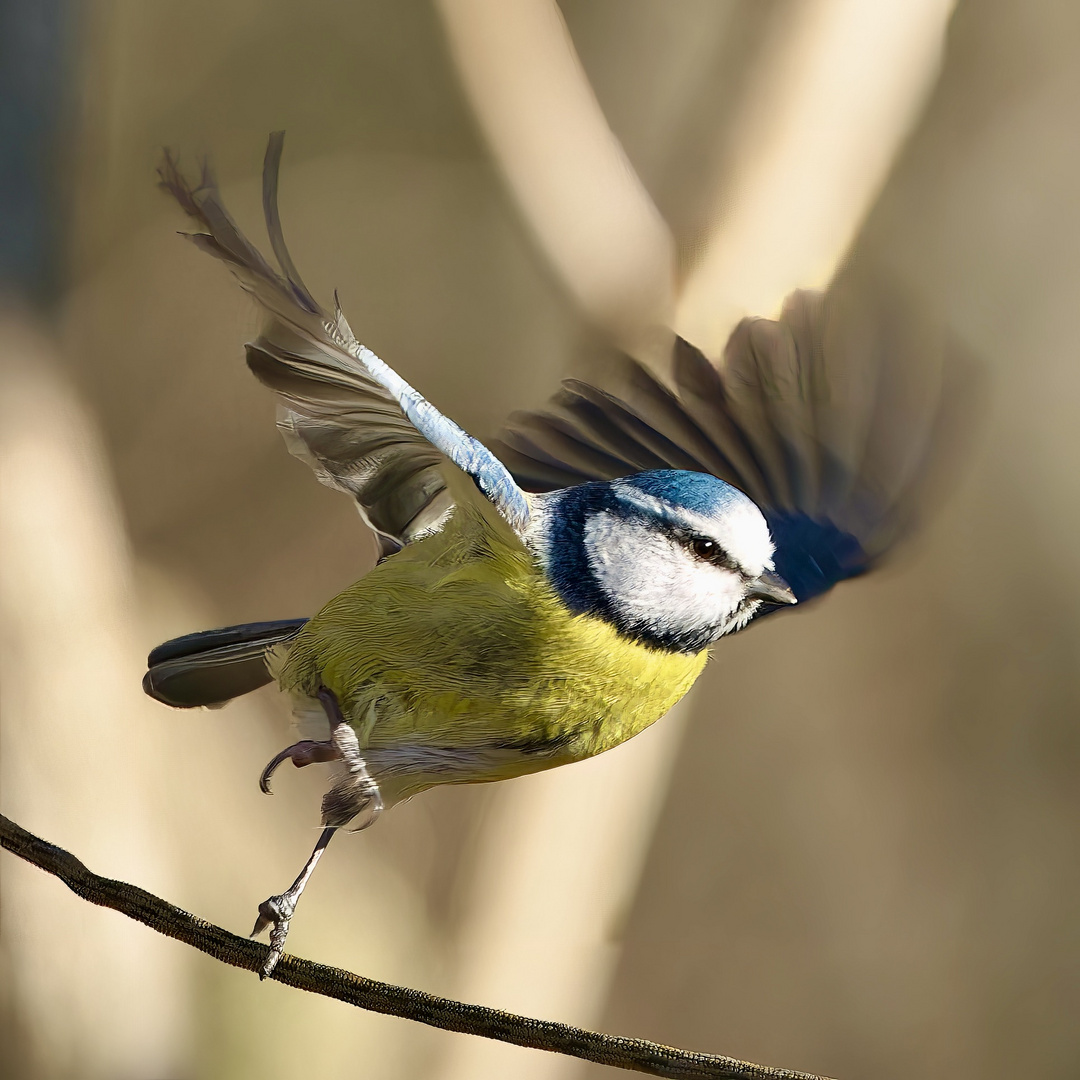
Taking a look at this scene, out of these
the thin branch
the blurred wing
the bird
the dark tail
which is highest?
the blurred wing

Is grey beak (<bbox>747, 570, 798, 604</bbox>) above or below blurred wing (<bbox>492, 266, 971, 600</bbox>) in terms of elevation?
below

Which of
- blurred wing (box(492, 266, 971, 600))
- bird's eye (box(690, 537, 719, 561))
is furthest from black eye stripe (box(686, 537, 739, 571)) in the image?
blurred wing (box(492, 266, 971, 600))

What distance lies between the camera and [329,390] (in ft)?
1.32

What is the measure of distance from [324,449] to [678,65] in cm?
74

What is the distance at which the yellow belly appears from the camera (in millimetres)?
415

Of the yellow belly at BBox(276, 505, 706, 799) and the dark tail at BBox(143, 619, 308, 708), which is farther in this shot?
the dark tail at BBox(143, 619, 308, 708)

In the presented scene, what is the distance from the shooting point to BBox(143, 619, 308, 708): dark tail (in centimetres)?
60

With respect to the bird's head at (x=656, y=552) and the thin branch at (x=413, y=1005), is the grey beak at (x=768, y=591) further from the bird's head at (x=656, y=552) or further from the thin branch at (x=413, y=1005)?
the thin branch at (x=413, y=1005)

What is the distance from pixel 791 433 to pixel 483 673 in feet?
0.98

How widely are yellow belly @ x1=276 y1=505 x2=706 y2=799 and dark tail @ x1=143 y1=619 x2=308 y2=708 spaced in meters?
0.14

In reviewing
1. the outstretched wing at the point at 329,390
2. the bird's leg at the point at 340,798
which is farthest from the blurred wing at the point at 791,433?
the bird's leg at the point at 340,798

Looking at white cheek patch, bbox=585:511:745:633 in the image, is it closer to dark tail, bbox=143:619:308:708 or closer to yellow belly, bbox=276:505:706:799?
yellow belly, bbox=276:505:706:799

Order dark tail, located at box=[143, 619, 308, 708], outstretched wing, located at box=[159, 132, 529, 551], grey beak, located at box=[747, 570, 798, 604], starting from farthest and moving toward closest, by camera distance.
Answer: dark tail, located at box=[143, 619, 308, 708] → grey beak, located at box=[747, 570, 798, 604] → outstretched wing, located at box=[159, 132, 529, 551]

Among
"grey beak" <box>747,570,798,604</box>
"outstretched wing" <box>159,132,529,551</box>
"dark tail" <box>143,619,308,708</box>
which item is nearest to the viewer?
"outstretched wing" <box>159,132,529,551</box>
